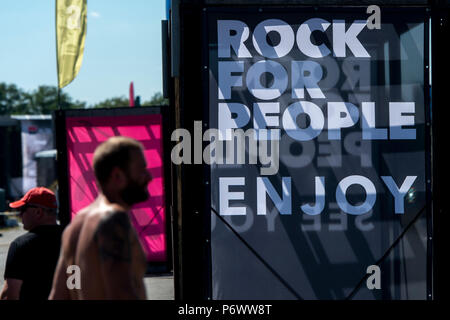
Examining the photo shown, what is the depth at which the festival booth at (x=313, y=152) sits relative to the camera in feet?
18.5

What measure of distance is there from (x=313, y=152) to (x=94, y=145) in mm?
6718

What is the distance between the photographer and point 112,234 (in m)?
2.92

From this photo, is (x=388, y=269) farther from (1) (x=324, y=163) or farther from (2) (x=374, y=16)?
(2) (x=374, y=16)

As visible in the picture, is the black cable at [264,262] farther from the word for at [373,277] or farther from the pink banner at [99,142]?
the pink banner at [99,142]

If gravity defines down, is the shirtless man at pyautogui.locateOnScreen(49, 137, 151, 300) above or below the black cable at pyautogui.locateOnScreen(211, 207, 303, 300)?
above

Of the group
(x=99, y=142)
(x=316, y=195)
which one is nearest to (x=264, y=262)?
(x=316, y=195)

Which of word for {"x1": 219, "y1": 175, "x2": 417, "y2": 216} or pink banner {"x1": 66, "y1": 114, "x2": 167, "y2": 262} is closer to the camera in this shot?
word for {"x1": 219, "y1": 175, "x2": 417, "y2": 216}

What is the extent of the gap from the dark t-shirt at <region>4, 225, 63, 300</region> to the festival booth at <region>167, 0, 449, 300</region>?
5.21 feet

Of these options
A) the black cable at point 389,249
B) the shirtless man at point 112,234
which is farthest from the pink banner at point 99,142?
the shirtless man at point 112,234

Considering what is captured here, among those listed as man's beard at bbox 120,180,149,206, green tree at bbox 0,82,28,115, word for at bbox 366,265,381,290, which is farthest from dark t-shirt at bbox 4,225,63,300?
green tree at bbox 0,82,28,115

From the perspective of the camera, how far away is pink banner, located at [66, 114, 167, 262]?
1153 centimetres

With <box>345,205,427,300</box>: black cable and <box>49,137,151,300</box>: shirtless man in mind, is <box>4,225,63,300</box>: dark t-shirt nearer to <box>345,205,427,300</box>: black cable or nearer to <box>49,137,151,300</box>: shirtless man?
<box>49,137,151,300</box>: shirtless man

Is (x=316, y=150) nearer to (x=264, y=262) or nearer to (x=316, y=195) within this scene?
(x=316, y=195)

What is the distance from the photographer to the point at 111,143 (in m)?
3.05
